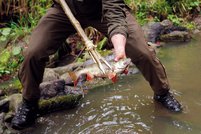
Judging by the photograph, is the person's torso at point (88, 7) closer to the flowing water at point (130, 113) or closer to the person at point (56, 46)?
the person at point (56, 46)

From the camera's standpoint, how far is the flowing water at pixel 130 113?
342 centimetres

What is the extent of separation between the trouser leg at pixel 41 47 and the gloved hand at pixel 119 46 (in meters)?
0.83

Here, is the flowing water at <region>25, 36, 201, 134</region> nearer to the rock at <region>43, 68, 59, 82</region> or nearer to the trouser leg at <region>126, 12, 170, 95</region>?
the trouser leg at <region>126, 12, 170, 95</region>

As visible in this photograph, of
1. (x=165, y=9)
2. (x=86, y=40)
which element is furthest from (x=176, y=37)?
(x=86, y=40)

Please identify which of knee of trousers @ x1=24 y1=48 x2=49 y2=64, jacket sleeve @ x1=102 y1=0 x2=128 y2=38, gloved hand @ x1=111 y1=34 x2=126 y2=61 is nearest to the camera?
gloved hand @ x1=111 y1=34 x2=126 y2=61

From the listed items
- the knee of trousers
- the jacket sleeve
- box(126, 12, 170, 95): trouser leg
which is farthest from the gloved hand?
the knee of trousers

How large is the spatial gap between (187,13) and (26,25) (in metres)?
3.22

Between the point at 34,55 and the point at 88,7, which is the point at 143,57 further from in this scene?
the point at 34,55

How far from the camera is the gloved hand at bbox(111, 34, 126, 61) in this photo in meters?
2.73

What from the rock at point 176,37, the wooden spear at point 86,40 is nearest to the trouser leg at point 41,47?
the wooden spear at point 86,40

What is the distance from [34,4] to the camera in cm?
679

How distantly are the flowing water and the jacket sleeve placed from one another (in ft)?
3.20

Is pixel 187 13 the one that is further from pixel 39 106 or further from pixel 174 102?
pixel 39 106

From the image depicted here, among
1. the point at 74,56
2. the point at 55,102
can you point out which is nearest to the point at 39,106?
the point at 55,102
